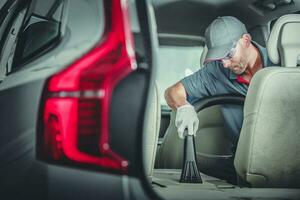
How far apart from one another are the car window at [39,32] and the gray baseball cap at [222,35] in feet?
6.56

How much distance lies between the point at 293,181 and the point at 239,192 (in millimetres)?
265

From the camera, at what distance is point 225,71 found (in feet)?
→ 14.5

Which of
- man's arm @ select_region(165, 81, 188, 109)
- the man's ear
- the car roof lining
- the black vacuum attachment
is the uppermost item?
the car roof lining

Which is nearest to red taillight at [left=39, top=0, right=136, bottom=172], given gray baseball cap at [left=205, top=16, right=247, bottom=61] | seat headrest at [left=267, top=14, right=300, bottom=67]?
seat headrest at [left=267, top=14, right=300, bottom=67]

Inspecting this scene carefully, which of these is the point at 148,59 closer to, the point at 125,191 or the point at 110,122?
the point at 110,122

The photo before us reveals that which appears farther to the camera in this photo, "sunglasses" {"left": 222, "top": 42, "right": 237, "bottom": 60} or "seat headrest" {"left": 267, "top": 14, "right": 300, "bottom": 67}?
"sunglasses" {"left": 222, "top": 42, "right": 237, "bottom": 60}

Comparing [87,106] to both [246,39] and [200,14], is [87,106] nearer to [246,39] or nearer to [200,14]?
[246,39]

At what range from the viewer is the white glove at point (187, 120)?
3.83 m

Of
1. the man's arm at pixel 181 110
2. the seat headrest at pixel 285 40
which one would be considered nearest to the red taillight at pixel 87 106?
the seat headrest at pixel 285 40

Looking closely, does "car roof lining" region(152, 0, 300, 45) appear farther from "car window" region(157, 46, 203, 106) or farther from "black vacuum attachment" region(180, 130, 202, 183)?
"black vacuum attachment" region(180, 130, 202, 183)

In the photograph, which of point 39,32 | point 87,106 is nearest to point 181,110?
point 39,32

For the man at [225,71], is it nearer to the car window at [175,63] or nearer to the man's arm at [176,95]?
the man's arm at [176,95]

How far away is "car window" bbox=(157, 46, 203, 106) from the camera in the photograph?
4.77m

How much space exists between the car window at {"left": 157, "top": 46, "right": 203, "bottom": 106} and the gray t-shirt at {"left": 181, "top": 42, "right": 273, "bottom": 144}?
20cm
